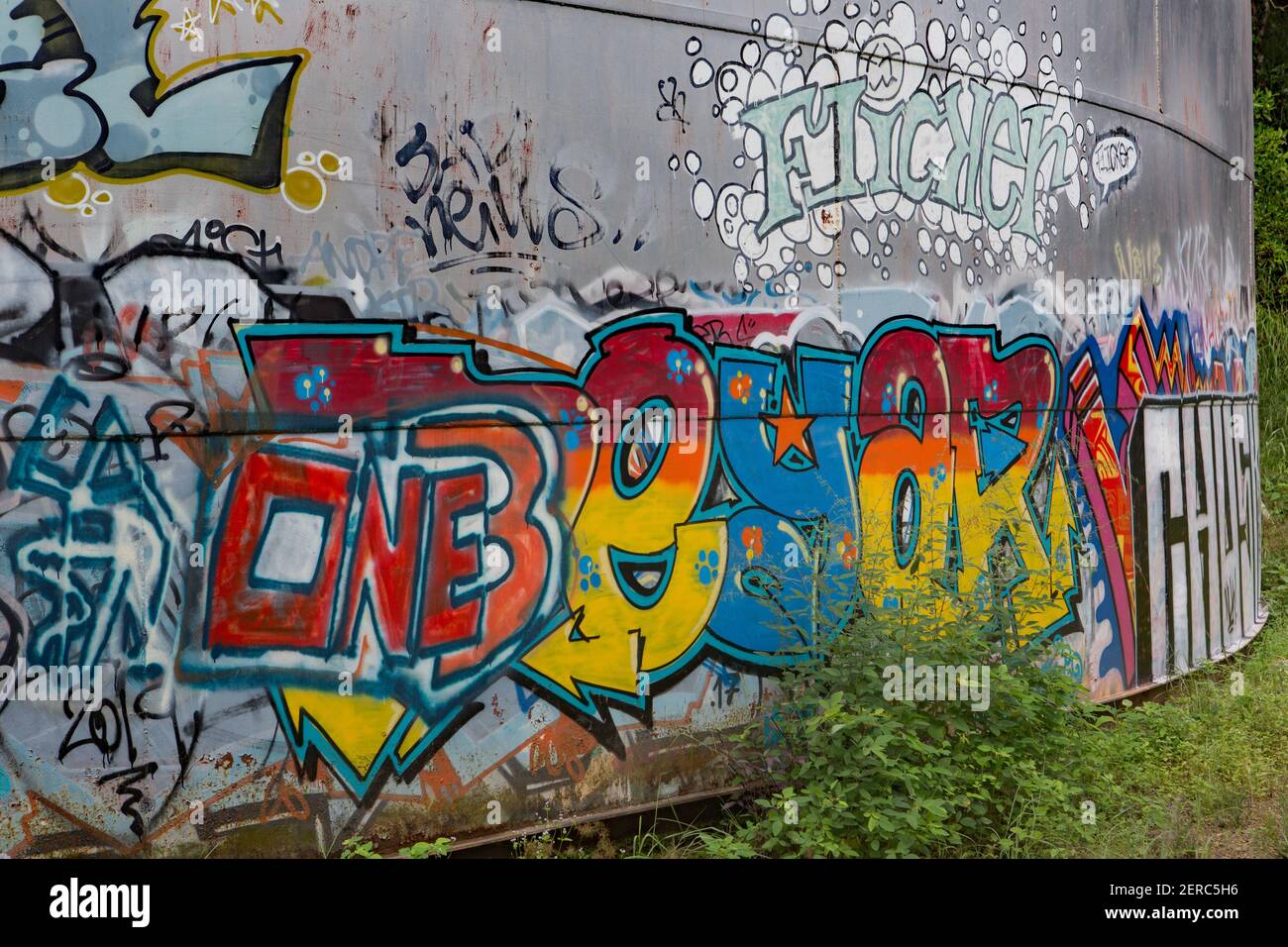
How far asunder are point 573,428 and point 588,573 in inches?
28.2

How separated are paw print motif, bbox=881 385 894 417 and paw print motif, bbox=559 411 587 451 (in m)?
2.04

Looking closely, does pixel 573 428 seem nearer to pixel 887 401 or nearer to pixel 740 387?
pixel 740 387

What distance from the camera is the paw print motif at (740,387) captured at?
6.25 metres

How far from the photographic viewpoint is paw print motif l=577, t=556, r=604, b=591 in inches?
227

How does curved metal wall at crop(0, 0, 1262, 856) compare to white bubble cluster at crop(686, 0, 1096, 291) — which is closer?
curved metal wall at crop(0, 0, 1262, 856)

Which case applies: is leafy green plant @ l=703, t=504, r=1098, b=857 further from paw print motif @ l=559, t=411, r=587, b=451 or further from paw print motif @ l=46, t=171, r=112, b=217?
paw print motif @ l=46, t=171, r=112, b=217

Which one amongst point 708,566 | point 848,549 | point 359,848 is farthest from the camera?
point 848,549

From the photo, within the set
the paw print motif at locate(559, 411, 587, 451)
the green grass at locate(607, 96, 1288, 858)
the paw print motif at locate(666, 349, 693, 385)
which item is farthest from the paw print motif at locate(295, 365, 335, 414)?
the green grass at locate(607, 96, 1288, 858)

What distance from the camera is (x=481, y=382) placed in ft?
18.0

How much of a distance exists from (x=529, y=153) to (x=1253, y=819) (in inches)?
→ 211

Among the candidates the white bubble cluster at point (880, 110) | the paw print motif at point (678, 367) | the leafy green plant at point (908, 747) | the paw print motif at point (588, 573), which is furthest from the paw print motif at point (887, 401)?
the paw print motif at point (588, 573)

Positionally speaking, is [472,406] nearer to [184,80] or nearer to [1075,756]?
[184,80]

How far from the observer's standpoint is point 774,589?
6371 millimetres

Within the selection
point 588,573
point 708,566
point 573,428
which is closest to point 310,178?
point 573,428
